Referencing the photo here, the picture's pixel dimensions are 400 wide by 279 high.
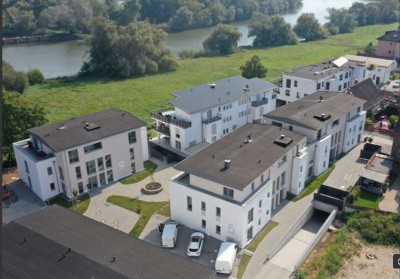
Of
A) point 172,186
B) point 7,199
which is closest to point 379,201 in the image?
point 172,186

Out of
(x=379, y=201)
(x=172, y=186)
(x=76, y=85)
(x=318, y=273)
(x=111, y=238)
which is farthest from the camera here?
(x=76, y=85)

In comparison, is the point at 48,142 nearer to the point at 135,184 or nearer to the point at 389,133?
the point at 135,184

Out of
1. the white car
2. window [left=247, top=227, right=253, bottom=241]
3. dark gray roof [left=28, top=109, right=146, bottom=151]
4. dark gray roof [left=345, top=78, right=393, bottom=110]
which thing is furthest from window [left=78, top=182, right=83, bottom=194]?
dark gray roof [left=345, top=78, right=393, bottom=110]

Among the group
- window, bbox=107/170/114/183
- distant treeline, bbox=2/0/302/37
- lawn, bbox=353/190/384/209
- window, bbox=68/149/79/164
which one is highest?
distant treeline, bbox=2/0/302/37

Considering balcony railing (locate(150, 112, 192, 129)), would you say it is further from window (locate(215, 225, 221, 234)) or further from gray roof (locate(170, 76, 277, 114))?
window (locate(215, 225, 221, 234))

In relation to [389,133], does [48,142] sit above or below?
above

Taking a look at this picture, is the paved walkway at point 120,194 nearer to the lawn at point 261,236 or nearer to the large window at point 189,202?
the large window at point 189,202

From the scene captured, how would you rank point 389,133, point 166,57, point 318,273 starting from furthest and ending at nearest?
point 166,57
point 389,133
point 318,273
